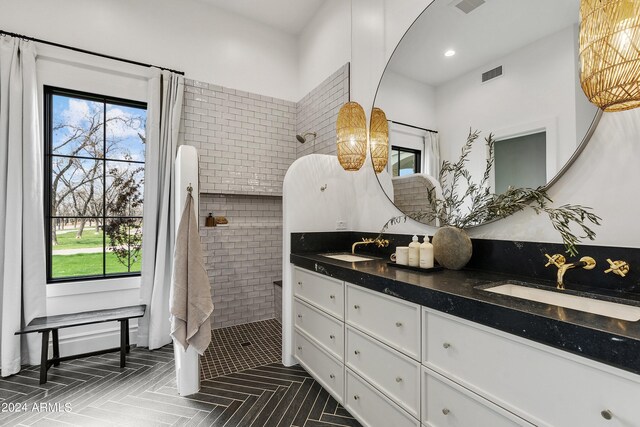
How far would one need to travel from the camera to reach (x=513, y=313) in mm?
1025

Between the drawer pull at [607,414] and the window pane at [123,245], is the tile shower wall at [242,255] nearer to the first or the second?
the window pane at [123,245]

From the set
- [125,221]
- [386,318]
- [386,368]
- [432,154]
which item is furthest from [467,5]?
[125,221]

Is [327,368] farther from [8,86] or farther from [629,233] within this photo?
[8,86]

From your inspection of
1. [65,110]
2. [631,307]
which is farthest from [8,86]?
[631,307]

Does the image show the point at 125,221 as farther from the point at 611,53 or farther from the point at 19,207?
the point at 611,53

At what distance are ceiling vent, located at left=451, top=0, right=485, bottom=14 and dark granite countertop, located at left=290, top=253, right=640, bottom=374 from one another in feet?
5.24

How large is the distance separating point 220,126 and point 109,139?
1.14 metres

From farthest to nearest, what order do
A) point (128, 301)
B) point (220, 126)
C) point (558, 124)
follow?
point (220, 126), point (128, 301), point (558, 124)

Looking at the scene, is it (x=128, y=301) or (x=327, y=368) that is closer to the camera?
(x=327, y=368)

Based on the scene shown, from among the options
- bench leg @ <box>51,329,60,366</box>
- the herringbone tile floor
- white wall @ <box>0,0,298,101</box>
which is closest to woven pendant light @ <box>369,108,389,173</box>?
white wall @ <box>0,0,298,101</box>

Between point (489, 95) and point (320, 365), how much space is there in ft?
6.98

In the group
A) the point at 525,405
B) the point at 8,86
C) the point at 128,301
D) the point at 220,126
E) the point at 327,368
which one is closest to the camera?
the point at 525,405

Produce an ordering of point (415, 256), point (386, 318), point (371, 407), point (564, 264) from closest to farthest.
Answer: point (564, 264)
point (386, 318)
point (371, 407)
point (415, 256)

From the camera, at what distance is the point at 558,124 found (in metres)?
1.47
